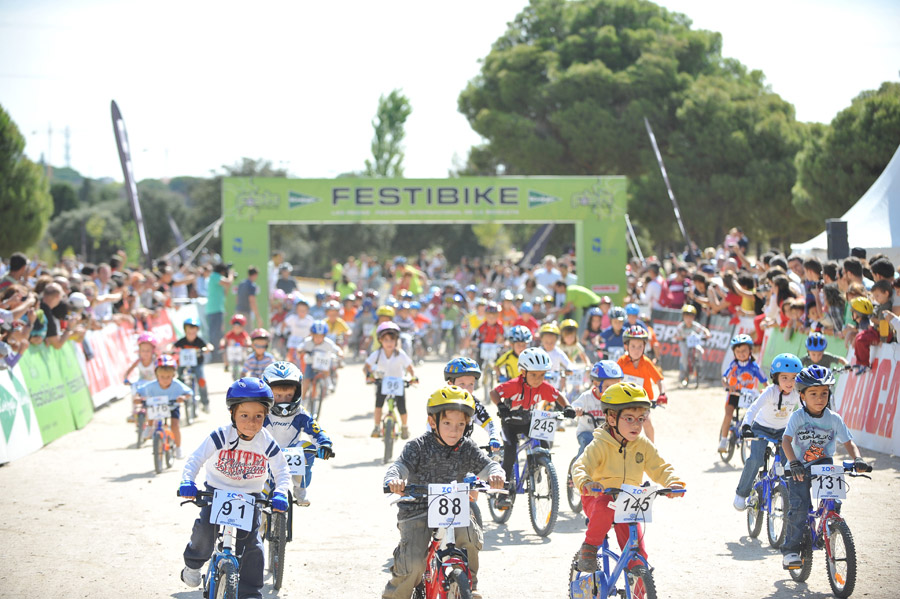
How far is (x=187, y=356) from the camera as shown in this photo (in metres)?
15.7

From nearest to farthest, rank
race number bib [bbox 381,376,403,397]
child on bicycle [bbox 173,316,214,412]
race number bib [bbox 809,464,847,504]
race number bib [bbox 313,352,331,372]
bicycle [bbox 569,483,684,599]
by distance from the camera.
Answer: bicycle [bbox 569,483,684,599] → race number bib [bbox 809,464,847,504] → race number bib [bbox 381,376,403,397] → child on bicycle [bbox 173,316,214,412] → race number bib [bbox 313,352,331,372]

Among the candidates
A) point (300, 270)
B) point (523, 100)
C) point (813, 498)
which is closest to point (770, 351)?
point (813, 498)

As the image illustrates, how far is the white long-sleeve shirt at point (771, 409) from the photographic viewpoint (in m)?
8.84

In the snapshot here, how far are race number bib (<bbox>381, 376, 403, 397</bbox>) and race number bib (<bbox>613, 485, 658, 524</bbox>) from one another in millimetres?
7298

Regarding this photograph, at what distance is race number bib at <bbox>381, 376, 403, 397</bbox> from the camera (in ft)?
43.0

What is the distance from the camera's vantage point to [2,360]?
13016 mm

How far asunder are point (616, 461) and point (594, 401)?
356cm

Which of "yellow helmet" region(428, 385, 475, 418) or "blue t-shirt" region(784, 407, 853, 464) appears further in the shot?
"blue t-shirt" region(784, 407, 853, 464)

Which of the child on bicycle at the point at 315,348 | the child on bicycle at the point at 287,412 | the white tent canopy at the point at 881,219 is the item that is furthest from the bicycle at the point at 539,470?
the white tent canopy at the point at 881,219

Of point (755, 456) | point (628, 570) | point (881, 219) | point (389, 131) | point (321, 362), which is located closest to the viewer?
point (628, 570)

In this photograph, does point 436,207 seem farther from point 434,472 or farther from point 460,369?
point 434,472

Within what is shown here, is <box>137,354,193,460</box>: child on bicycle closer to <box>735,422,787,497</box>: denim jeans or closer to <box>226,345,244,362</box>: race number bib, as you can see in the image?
<box>226,345,244,362</box>: race number bib

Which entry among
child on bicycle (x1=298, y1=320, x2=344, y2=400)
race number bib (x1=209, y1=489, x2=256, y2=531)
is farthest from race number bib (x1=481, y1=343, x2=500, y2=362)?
race number bib (x1=209, y1=489, x2=256, y2=531)

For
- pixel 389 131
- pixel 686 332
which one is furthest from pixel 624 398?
pixel 389 131
